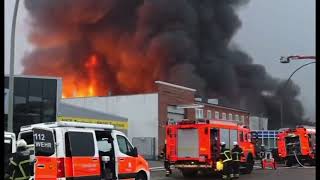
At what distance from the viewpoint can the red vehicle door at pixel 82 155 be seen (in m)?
12.8

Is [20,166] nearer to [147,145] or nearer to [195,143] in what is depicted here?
[195,143]

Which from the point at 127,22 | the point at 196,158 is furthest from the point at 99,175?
the point at 127,22

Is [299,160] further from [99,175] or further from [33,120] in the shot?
[99,175]

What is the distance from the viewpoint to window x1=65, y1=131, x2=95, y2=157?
1280 cm

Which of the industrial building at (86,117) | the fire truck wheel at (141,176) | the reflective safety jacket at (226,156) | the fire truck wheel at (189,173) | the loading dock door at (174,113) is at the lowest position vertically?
the fire truck wheel at (189,173)

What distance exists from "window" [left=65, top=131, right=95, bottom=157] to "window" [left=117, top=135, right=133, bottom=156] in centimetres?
114

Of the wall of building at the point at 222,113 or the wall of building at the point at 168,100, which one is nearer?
the wall of building at the point at 168,100

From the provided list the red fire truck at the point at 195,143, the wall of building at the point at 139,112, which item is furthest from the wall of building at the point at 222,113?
the red fire truck at the point at 195,143

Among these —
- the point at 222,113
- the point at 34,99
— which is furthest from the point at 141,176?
the point at 222,113

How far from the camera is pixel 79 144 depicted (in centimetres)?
1305

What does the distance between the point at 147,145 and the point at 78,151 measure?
88.1 feet

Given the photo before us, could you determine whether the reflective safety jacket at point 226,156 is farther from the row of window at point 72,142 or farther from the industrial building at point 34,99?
the industrial building at point 34,99

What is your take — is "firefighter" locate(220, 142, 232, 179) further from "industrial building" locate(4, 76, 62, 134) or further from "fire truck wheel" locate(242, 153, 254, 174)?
"industrial building" locate(4, 76, 62, 134)

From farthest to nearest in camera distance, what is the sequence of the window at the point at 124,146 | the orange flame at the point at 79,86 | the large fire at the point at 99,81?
the large fire at the point at 99,81
the orange flame at the point at 79,86
the window at the point at 124,146
